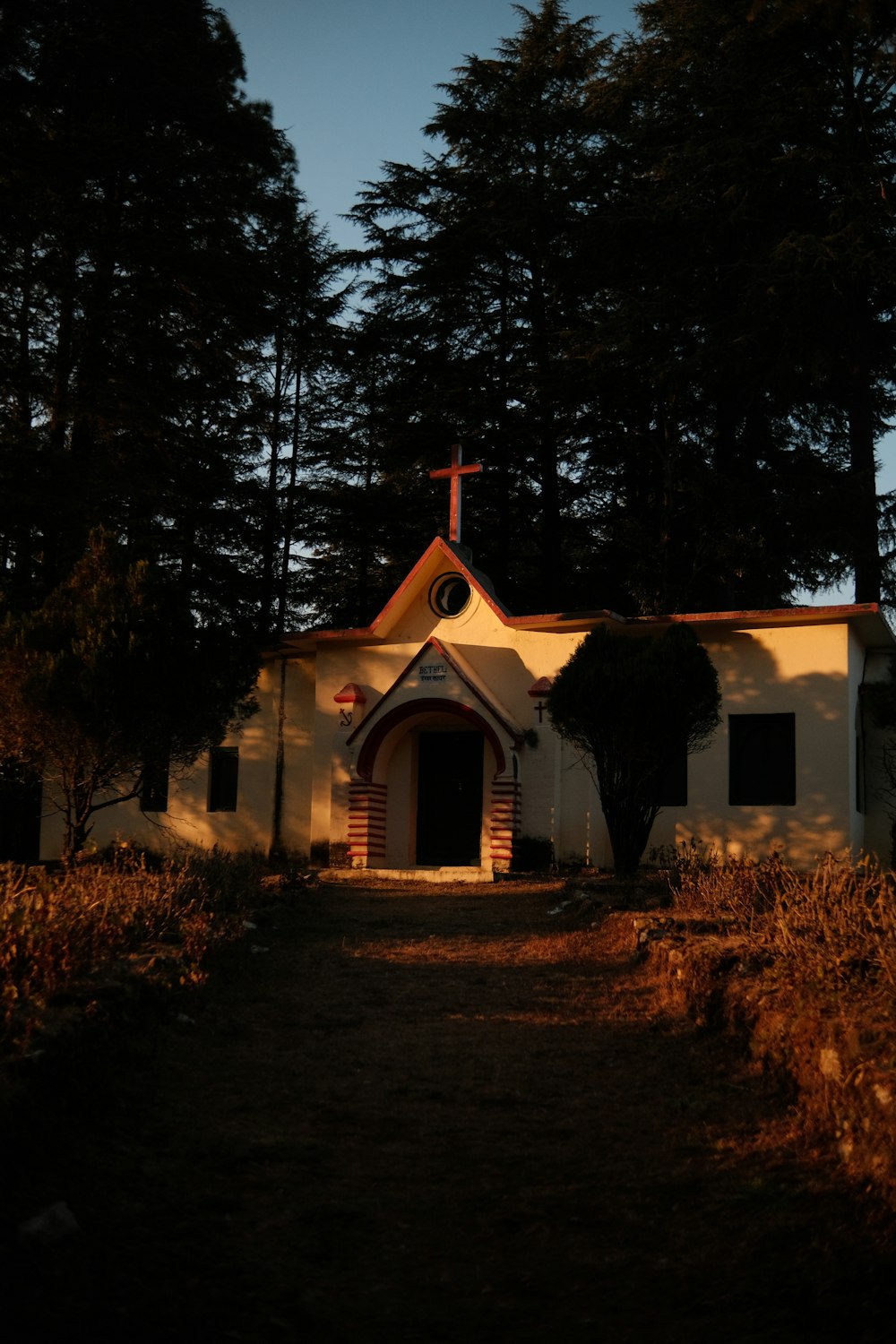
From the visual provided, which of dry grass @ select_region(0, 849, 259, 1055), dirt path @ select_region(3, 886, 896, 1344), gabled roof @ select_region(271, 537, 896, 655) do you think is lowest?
dirt path @ select_region(3, 886, 896, 1344)

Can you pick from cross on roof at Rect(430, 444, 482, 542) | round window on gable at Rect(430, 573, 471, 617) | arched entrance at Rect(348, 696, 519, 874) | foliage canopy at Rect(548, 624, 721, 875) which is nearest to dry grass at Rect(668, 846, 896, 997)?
foliage canopy at Rect(548, 624, 721, 875)

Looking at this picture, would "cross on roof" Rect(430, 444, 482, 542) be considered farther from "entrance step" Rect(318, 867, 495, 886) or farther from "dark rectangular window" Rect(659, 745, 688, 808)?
"entrance step" Rect(318, 867, 495, 886)

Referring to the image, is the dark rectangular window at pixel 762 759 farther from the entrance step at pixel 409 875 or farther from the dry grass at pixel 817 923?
the dry grass at pixel 817 923

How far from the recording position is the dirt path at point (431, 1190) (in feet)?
16.6

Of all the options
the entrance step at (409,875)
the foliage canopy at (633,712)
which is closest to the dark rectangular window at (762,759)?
the foliage canopy at (633,712)

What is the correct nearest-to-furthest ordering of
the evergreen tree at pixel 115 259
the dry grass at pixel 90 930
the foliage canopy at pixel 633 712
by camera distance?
the dry grass at pixel 90 930 < the foliage canopy at pixel 633 712 < the evergreen tree at pixel 115 259

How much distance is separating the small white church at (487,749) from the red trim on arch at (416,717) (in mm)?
37

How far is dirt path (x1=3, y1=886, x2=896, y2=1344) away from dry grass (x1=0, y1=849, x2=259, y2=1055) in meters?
0.59

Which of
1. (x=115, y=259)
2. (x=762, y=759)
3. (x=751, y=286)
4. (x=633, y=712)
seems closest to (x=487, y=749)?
(x=762, y=759)

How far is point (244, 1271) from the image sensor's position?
537cm

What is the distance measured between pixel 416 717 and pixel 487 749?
1399mm

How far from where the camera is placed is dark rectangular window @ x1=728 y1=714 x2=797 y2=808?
67.0ft

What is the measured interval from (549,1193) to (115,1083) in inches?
106

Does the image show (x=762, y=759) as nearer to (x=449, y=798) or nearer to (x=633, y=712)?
(x=633, y=712)
